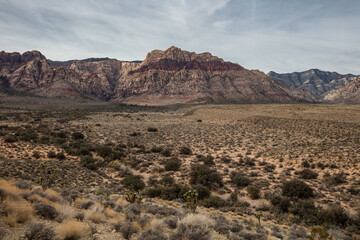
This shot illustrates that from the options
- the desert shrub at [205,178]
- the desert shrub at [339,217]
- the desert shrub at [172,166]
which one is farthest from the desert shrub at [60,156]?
the desert shrub at [339,217]

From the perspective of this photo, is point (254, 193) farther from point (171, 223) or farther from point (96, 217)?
point (96, 217)

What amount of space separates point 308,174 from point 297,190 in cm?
352

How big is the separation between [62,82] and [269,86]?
164 m

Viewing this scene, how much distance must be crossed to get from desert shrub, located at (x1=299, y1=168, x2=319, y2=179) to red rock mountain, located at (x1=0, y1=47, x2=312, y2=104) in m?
134

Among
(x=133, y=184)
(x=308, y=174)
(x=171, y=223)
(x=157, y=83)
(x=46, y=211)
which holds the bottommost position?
(x=133, y=184)

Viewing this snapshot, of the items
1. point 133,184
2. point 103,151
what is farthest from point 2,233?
point 103,151

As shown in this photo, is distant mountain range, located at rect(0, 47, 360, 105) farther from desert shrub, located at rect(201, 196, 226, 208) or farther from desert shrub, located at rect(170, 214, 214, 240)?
desert shrub, located at rect(170, 214, 214, 240)

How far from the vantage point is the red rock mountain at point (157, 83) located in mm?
148000

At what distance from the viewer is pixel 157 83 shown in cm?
18012

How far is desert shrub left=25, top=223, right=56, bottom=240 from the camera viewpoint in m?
4.38

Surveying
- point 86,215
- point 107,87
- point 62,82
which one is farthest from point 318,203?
point 107,87

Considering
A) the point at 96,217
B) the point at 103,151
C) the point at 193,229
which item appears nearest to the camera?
the point at 193,229

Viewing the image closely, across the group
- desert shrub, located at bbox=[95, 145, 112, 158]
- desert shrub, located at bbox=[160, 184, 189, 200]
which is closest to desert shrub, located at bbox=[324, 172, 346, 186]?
desert shrub, located at bbox=[160, 184, 189, 200]

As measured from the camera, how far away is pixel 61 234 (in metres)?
4.66
